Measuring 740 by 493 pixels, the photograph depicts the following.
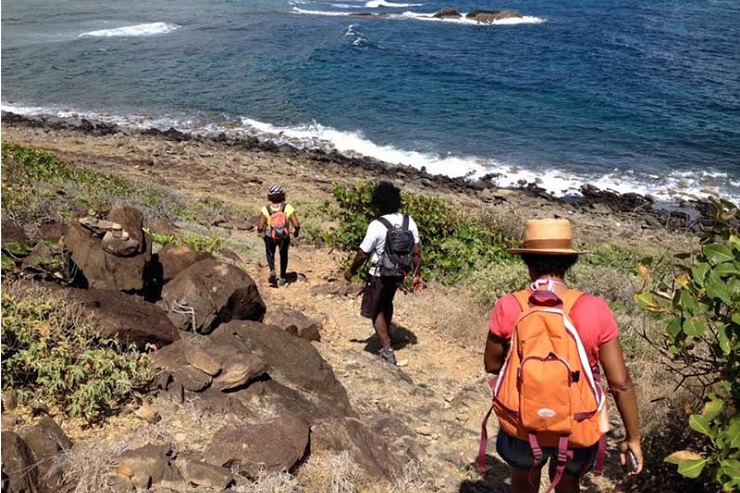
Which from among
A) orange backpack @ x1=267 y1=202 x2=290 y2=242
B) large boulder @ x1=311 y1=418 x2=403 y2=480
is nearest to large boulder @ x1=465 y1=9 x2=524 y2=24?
orange backpack @ x1=267 y1=202 x2=290 y2=242

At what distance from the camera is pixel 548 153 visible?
25031mm

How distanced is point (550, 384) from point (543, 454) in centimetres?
48

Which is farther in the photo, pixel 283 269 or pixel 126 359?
pixel 283 269

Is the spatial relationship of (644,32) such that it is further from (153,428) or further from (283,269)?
(153,428)

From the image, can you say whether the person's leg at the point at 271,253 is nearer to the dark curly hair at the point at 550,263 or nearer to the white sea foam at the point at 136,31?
the dark curly hair at the point at 550,263

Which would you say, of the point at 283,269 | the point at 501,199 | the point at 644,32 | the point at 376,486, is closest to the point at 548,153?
the point at 501,199

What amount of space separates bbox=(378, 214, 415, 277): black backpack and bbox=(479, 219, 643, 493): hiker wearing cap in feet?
9.62

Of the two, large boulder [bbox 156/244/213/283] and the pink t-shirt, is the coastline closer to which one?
large boulder [bbox 156/244/213/283]

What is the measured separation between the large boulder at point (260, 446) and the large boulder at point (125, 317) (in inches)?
49.5

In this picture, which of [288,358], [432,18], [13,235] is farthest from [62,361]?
[432,18]

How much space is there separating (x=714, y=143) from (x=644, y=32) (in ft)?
76.0

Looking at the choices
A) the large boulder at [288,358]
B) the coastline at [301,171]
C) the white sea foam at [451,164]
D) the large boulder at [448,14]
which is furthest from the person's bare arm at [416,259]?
the large boulder at [448,14]

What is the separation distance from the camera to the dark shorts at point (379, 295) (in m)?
6.80

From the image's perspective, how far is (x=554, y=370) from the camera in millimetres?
3131
